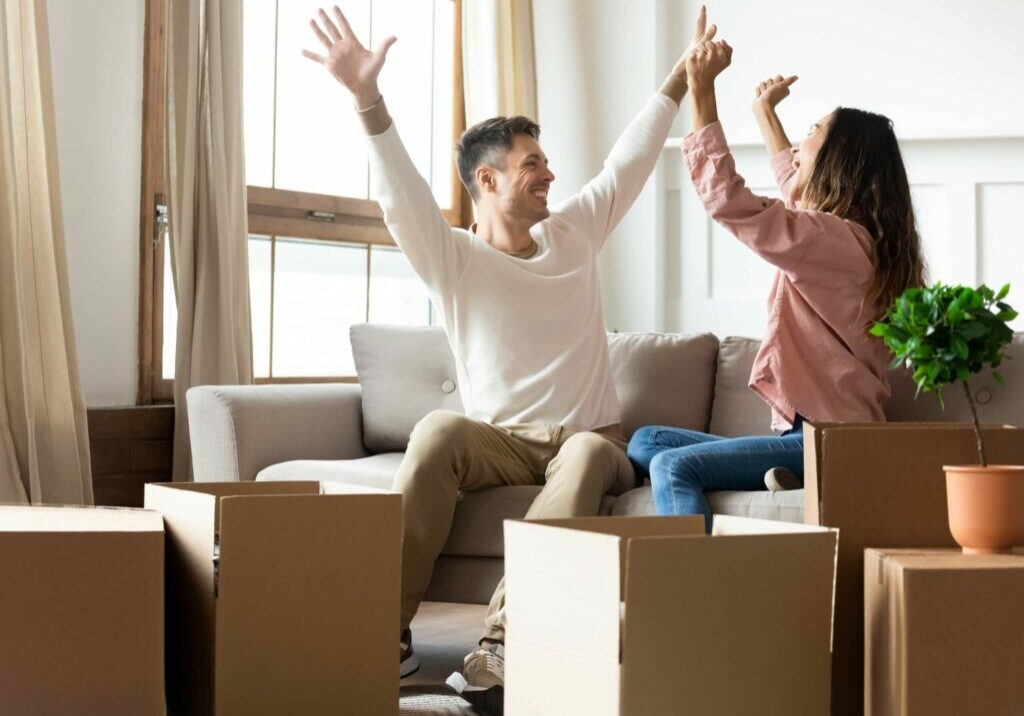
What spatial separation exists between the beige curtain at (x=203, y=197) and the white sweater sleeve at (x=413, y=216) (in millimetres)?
950

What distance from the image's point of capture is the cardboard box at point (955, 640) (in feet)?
4.64

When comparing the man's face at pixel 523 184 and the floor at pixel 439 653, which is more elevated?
the man's face at pixel 523 184

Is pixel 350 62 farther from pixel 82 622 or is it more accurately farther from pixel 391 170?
pixel 82 622

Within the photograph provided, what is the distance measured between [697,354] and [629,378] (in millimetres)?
174

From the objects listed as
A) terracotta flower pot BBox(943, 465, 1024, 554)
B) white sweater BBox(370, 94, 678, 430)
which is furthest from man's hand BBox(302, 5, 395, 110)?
terracotta flower pot BBox(943, 465, 1024, 554)

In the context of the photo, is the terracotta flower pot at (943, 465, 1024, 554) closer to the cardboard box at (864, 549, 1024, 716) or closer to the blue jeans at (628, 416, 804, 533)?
the cardboard box at (864, 549, 1024, 716)

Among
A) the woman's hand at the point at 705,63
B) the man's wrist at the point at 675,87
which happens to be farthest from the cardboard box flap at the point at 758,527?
the man's wrist at the point at 675,87

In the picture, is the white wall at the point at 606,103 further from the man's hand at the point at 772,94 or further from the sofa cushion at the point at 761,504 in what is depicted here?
the sofa cushion at the point at 761,504

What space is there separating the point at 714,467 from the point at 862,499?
895mm

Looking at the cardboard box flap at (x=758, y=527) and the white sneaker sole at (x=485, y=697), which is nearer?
the cardboard box flap at (x=758, y=527)

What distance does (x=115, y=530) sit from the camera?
4.82 ft

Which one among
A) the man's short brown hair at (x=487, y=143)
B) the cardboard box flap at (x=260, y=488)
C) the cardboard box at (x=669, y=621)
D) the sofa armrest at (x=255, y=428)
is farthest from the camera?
the man's short brown hair at (x=487, y=143)

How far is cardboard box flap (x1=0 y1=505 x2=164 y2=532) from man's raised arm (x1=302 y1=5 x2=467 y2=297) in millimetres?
1173

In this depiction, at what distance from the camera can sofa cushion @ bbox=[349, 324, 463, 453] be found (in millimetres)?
3279
